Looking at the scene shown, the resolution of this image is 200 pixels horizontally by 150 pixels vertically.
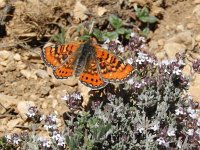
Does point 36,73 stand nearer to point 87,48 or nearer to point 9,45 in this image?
point 9,45

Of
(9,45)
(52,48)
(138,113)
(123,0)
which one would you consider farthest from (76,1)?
(138,113)

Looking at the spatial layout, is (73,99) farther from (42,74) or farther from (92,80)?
(42,74)

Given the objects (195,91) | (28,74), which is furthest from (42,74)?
(195,91)

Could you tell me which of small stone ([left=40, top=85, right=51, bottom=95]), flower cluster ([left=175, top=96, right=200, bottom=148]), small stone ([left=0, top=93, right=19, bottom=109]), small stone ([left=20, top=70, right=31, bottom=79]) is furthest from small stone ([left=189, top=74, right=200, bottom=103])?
small stone ([left=0, top=93, right=19, bottom=109])

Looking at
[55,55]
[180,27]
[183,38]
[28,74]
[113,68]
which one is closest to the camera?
[113,68]

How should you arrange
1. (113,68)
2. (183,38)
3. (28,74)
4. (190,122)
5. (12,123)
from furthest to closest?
(183,38) < (28,74) < (12,123) < (190,122) < (113,68)

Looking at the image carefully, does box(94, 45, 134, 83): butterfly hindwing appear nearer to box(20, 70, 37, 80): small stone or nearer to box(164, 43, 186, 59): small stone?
box(20, 70, 37, 80): small stone

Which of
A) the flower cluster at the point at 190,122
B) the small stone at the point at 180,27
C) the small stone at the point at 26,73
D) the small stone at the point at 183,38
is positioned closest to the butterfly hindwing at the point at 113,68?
the flower cluster at the point at 190,122

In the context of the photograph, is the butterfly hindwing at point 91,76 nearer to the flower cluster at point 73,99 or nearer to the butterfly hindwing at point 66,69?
the butterfly hindwing at point 66,69
